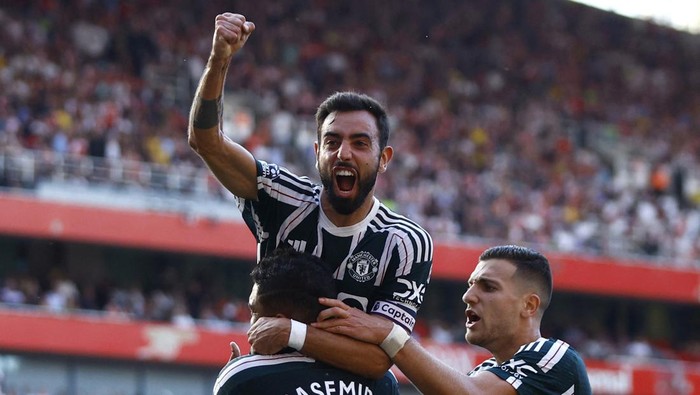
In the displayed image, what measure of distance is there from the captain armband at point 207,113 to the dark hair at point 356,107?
461 mm

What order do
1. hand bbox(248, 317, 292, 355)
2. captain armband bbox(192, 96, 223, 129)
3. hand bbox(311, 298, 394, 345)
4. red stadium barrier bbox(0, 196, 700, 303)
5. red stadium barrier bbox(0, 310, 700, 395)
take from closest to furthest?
hand bbox(248, 317, 292, 355) < hand bbox(311, 298, 394, 345) < captain armband bbox(192, 96, 223, 129) < red stadium barrier bbox(0, 310, 700, 395) < red stadium barrier bbox(0, 196, 700, 303)

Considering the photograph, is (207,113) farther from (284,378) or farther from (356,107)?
(284,378)

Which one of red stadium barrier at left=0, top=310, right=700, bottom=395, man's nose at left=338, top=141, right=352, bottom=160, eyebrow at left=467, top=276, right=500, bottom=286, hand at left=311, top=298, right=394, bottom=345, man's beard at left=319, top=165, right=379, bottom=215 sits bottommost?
red stadium barrier at left=0, top=310, right=700, bottom=395

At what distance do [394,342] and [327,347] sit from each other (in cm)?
41

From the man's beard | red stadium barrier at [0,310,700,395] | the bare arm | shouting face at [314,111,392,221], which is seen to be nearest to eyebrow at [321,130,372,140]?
shouting face at [314,111,392,221]

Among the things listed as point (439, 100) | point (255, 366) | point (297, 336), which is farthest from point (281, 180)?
point (439, 100)

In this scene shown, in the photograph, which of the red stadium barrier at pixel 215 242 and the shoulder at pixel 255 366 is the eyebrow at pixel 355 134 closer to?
the shoulder at pixel 255 366

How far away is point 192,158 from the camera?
24625mm

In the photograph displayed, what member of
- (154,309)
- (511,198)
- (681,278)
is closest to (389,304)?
(154,309)

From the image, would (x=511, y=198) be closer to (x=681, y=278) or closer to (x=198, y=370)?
(x=681, y=278)

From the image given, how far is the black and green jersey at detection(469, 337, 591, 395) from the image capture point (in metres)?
5.73

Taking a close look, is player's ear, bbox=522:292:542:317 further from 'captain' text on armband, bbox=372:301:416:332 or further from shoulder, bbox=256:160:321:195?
shoulder, bbox=256:160:321:195

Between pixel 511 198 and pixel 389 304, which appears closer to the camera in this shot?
pixel 389 304

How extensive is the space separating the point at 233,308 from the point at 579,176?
10.8 meters
